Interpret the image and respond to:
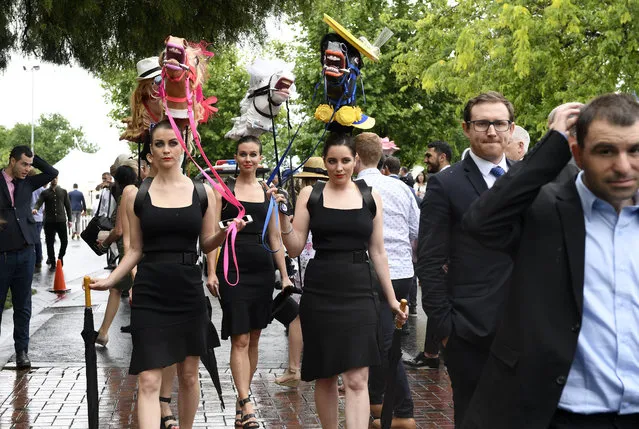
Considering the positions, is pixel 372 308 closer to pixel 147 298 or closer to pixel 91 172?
pixel 147 298

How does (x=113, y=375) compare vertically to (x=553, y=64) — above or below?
below

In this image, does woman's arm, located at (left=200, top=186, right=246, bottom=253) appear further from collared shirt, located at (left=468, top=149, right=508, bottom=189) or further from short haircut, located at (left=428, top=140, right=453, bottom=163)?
short haircut, located at (left=428, top=140, right=453, bottom=163)

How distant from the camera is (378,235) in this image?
6.27 m

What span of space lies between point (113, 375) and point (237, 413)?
2.21 meters

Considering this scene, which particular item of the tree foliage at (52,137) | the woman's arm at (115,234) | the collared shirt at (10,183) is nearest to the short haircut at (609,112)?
the woman's arm at (115,234)

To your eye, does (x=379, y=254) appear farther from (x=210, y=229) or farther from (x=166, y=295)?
(x=166, y=295)

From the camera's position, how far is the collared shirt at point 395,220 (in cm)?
725

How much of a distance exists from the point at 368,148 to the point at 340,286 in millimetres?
1574

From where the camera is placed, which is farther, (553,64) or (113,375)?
(553,64)

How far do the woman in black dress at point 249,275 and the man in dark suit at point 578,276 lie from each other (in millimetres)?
4189

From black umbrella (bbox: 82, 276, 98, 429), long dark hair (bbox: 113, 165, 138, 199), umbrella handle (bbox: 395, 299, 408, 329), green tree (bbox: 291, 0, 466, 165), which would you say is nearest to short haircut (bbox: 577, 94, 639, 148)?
umbrella handle (bbox: 395, 299, 408, 329)

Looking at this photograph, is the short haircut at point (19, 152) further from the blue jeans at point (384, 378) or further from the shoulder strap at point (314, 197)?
the blue jeans at point (384, 378)

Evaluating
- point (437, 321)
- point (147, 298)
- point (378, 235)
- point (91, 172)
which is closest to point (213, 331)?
point (147, 298)

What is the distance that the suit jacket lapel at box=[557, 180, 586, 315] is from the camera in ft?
9.51
